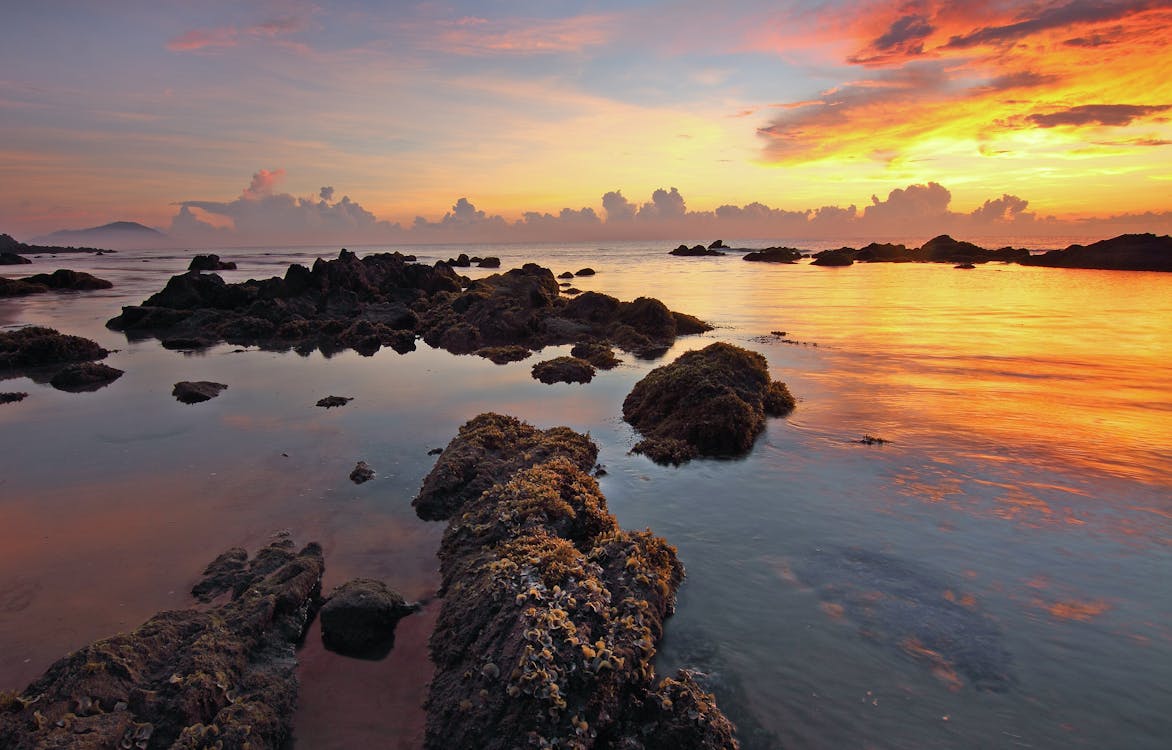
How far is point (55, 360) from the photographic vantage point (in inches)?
835

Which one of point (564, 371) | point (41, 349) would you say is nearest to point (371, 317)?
point (41, 349)

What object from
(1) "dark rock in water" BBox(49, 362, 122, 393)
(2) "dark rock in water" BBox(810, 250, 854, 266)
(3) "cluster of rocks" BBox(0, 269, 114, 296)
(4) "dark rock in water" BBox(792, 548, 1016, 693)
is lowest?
(1) "dark rock in water" BBox(49, 362, 122, 393)

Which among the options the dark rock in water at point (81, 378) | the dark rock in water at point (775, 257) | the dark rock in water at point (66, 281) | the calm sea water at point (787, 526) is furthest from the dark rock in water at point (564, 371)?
the dark rock in water at point (775, 257)

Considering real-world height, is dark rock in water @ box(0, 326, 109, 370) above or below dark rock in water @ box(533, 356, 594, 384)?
below

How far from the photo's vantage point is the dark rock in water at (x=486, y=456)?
9.81 meters

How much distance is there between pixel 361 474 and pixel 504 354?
1157 centimetres

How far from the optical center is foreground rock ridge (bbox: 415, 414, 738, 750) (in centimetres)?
488

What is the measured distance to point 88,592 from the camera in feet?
24.3

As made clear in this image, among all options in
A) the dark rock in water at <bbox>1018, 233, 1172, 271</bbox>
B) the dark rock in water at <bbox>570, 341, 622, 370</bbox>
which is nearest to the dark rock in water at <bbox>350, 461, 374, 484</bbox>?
the dark rock in water at <bbox>570, 341, 622, 370</bbox>

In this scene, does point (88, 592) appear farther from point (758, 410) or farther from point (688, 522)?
point (758, 410)

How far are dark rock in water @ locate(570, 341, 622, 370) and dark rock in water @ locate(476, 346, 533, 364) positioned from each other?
1.94 meters

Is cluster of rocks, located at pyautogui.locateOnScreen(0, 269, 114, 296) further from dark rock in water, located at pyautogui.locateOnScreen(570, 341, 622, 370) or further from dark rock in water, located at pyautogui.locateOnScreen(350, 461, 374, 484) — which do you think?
dark rock in water, located at pyautogui.locateOnScreen(350, 461, 374, 484)

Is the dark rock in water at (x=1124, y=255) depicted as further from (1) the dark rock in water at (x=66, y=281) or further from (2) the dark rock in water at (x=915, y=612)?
(1) the dark rock in water at (x=66, y=281)

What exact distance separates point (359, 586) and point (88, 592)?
374 cm
